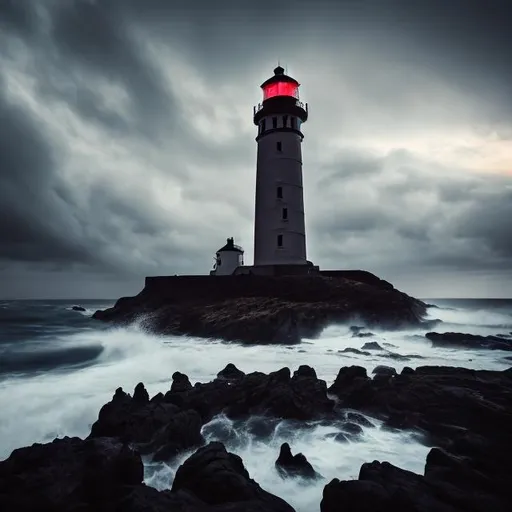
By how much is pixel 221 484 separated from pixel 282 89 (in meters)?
23.4

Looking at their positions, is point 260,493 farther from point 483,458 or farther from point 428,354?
point 428,354

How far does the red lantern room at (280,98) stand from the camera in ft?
72.7

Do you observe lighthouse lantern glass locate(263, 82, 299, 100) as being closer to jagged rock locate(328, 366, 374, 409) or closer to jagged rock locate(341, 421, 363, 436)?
jagged rock locate(328, 366, 374, 409)

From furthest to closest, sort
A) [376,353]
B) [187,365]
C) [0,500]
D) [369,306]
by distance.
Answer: [369,306], [376,353], [187,365], [0,500]

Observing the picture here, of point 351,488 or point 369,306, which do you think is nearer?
point 351,488

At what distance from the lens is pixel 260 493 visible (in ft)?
13.4

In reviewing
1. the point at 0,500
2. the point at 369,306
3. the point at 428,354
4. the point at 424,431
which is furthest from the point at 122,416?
the point at 369,306

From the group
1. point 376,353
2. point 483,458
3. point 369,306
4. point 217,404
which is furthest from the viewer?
point 369,306

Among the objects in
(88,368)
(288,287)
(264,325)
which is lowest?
(88,368)

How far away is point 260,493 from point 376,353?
10.7 meters

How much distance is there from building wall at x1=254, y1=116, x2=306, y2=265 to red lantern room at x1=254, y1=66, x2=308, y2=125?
514 mm

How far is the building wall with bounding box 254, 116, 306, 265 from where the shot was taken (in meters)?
21.5

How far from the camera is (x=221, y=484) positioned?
408cm

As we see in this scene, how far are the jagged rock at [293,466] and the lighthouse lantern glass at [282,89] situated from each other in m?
22.1
